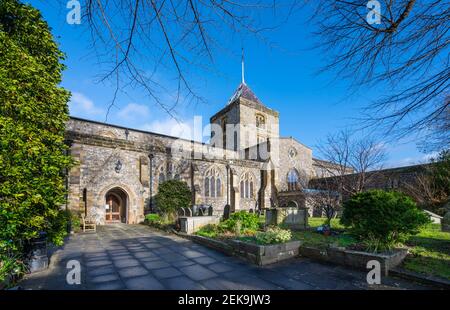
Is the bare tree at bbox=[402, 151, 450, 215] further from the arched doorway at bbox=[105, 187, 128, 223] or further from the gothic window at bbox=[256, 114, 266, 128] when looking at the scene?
the gothic window at bbox=[256, 114, 266, 128]

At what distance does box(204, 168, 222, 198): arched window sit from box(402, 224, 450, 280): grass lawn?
50.9 feet

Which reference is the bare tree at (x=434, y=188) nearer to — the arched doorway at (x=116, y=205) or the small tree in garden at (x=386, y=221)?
the small tree in garden at (x=386, y=221)

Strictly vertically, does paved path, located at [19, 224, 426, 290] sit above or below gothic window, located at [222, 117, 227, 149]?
below

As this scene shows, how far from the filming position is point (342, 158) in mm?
12188

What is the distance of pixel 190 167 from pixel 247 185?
7618 millimetres

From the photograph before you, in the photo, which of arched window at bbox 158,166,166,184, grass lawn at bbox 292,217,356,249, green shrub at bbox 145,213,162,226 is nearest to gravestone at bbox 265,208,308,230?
grass lawn at bbox 292,217,356,249

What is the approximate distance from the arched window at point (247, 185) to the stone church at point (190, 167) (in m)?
0.11

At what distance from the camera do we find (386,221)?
18.1 feet

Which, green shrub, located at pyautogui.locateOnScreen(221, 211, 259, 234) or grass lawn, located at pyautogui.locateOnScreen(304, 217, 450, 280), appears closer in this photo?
grass lawn, located at pyautogui.locateOnScreen(304, 217, 450, 280)

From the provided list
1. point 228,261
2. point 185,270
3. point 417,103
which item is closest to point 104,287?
point 185,270

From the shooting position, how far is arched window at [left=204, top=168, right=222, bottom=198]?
69.0 ft

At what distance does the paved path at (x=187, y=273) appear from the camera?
4.37 meters

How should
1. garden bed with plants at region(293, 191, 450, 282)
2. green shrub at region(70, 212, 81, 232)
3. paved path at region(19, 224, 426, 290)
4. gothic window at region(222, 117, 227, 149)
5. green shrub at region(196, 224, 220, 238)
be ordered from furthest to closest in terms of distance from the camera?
1. gothic window at region(222, 117, 227, 149)
2. green shrub at region(70, 212, 81, 232)
3. green shrub at region(196, 224, 220, 238)
4. garden bed with plants at region(293, 191, 450, 282)
5. paved path at region(19, 224, 426, 290)

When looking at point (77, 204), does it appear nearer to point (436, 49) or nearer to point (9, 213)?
point (9, 213)
